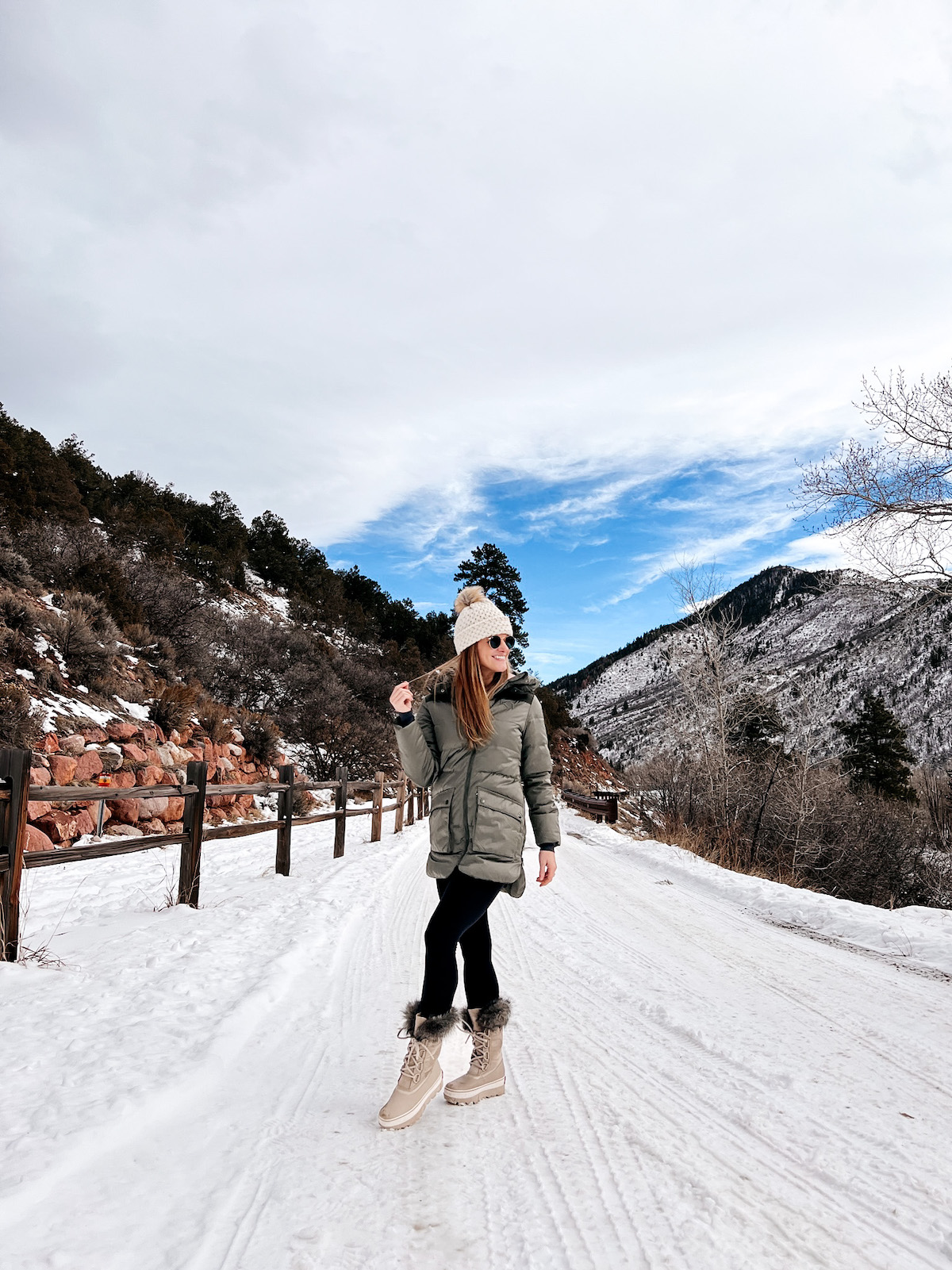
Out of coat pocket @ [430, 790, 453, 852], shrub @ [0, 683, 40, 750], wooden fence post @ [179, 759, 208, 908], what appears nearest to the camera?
coat pocket @ [430, 790, 453, 852]

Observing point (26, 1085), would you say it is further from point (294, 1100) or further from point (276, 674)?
point (276, 674)

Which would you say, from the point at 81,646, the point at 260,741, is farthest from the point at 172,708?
the point at 260,741

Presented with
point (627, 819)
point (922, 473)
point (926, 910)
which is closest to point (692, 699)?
point (627, 819)

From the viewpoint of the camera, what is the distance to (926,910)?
6.93 m

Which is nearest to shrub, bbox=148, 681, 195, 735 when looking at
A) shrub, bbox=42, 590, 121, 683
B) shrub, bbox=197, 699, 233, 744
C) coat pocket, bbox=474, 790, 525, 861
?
shrub, bbox=197, 699, 233, 744

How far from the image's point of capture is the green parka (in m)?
2.65

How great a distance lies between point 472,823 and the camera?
2656mm

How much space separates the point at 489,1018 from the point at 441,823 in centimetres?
81

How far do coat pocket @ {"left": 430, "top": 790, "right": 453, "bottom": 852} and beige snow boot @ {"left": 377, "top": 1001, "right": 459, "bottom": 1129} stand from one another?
616mm

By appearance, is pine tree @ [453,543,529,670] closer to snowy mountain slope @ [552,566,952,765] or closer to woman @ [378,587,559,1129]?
snowy mountain slope @ [552,566,952,765]

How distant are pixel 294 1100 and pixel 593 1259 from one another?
1.36 metres

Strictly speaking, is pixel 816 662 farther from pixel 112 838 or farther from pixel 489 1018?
pixel 489 1018

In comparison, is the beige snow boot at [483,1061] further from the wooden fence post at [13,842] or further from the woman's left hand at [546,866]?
the wooden fence post at [13,842]

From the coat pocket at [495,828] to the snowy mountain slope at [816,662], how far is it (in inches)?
397
